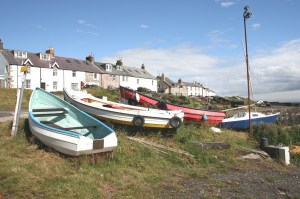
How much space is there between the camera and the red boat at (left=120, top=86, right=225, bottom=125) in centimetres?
1612

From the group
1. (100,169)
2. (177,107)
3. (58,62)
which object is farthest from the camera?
(58,62)

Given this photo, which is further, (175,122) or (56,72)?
(56,72)

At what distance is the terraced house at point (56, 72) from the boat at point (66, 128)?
78.5 ft

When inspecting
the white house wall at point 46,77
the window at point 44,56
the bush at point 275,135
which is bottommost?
the bush at point 275,135

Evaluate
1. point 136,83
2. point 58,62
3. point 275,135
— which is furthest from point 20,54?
point 275,135

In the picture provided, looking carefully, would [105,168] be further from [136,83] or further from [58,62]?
[136,83]

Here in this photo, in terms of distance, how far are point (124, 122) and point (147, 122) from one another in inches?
38.0

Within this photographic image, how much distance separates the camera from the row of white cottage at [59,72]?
3900cm

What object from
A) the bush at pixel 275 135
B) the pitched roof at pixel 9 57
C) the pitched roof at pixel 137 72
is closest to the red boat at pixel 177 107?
the bush at pixel 275 135

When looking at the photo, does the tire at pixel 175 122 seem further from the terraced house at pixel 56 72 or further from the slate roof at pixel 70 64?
the slate roof at pixel 70 64

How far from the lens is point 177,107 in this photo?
16531 mm

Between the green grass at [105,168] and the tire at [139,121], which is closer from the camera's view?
the green grass at [105,168]

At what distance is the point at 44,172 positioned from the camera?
689 cm

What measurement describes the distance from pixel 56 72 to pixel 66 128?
3676 cm
